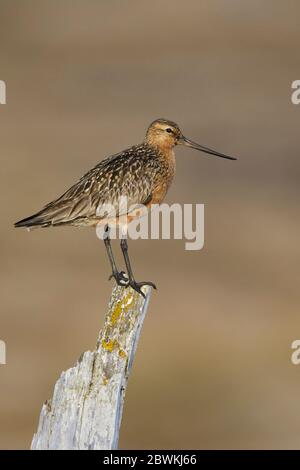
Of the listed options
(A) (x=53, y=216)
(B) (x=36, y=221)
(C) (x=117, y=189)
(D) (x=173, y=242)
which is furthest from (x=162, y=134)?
(D) (x=173, y=242)

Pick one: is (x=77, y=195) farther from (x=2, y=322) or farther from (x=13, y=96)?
(x=13, y=96)

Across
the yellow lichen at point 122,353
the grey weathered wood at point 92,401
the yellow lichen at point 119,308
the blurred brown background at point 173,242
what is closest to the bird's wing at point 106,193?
the yellow lichen at point 119,308

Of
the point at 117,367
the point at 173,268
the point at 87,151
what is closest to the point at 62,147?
the point at 87,151

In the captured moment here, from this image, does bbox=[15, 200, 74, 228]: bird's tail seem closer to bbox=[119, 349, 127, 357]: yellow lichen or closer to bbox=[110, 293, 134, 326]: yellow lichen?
bbox=[110, 293, 134, 326]: yellow lichen

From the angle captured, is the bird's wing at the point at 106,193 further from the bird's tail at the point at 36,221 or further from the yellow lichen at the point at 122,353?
the yellow lichen at the point at 122,353

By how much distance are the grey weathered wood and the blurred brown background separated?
27.5ft

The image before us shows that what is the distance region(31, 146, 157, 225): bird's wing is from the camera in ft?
31.9

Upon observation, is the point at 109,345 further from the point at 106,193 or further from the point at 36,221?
the point at 106,193

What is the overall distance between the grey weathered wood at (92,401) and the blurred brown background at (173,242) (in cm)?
837

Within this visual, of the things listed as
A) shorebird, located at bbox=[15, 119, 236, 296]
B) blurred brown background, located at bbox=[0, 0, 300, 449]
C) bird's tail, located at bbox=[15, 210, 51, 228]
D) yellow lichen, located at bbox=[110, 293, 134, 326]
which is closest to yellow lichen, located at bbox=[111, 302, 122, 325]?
yellow lichen, located at bbox=[110, 293, 134, 326]

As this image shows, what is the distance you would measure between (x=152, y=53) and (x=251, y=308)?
17127 mm

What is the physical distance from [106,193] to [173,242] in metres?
10.6

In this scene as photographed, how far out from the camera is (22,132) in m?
27.3
